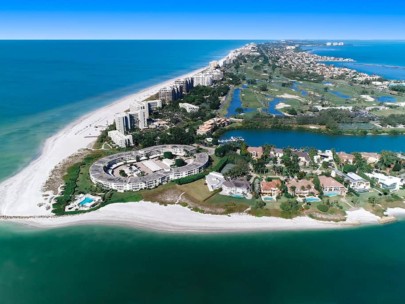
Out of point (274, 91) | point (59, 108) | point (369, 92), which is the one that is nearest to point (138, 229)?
point (59, 108)

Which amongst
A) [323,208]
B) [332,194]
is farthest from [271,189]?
[332,194]

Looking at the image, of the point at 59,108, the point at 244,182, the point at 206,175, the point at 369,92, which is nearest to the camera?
the point at 244,182

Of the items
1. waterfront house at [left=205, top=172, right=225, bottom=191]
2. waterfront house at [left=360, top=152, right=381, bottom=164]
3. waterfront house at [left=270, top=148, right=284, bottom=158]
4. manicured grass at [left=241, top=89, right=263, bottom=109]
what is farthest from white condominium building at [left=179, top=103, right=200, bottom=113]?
waterfront house at [left=360, top=152, right=381, bottom=164]

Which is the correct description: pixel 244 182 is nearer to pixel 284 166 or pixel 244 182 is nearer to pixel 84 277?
pixel 284 166

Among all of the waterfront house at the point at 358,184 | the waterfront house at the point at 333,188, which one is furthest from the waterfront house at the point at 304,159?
the waterfront house at the point at 333,188

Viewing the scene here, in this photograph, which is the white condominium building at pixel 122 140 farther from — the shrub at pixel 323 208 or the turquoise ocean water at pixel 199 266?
the shrub at pixel 323 208

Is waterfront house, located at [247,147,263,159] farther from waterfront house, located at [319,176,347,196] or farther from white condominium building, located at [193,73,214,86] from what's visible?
white condominium building, located at [193,73,214,86]
